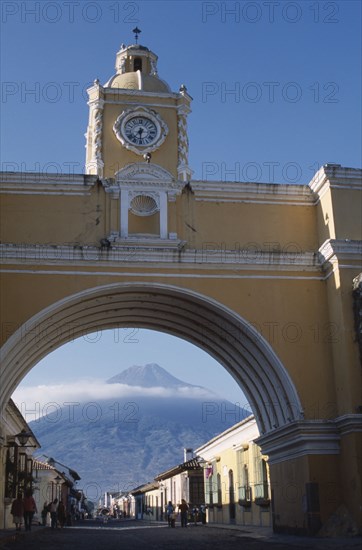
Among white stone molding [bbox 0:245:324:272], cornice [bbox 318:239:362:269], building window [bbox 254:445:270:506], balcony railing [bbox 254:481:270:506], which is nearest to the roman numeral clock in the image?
white stone molding [bbox 0:245:324:272]

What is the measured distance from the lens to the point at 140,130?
1714cm

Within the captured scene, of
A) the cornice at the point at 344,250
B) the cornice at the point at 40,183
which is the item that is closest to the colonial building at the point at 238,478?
the cornice at the point at 344,250

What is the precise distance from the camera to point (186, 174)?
55.3 ft

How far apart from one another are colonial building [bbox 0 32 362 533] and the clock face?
83.5 inches

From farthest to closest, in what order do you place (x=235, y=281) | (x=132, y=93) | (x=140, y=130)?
(x=132, y=93) → (x=140, y=130) → (x=235, y=281)

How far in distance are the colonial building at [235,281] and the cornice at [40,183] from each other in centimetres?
3

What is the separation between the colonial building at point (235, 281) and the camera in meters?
13.8

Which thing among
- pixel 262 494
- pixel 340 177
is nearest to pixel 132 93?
pixel 340 177

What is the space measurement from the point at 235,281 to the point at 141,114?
16.0 feet

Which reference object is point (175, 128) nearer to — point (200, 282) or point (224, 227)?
point (224, 227)

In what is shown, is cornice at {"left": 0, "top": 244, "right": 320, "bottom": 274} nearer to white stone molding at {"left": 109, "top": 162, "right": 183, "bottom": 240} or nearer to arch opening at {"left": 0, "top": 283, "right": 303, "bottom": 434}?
arch opening at {"left": 0, "top": 283, "right": 303, "bottom": 434}

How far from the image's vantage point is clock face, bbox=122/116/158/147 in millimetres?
16938

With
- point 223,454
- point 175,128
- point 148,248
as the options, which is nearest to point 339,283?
point 148,248

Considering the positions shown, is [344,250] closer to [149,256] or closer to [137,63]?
[149,256]
